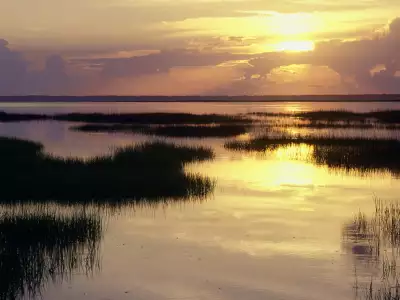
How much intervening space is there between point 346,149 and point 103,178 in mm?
13316

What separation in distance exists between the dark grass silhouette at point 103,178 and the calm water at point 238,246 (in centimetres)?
101

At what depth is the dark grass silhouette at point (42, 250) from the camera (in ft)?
31.1

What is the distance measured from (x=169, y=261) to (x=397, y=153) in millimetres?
18591

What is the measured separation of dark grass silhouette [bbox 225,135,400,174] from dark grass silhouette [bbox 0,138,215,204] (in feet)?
18.0

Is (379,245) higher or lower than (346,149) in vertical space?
lower

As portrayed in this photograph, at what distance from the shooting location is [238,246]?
11.9 meters

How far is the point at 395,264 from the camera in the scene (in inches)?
413

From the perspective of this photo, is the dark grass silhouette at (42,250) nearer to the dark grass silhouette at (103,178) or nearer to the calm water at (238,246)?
the calm water at (238,246)

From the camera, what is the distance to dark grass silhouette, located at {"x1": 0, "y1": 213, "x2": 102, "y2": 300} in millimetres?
9477

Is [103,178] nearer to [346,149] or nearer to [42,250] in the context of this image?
[42,250]

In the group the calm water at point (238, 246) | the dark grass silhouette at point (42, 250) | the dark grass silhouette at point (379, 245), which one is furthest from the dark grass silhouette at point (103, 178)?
the dark grass silhouette at point (379, 245)

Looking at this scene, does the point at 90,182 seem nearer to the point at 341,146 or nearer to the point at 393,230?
the point at 393,230

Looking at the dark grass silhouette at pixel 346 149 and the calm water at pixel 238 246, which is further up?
the dark grass silhouette at pixel 346 149

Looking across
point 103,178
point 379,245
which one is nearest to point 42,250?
point 379,245
